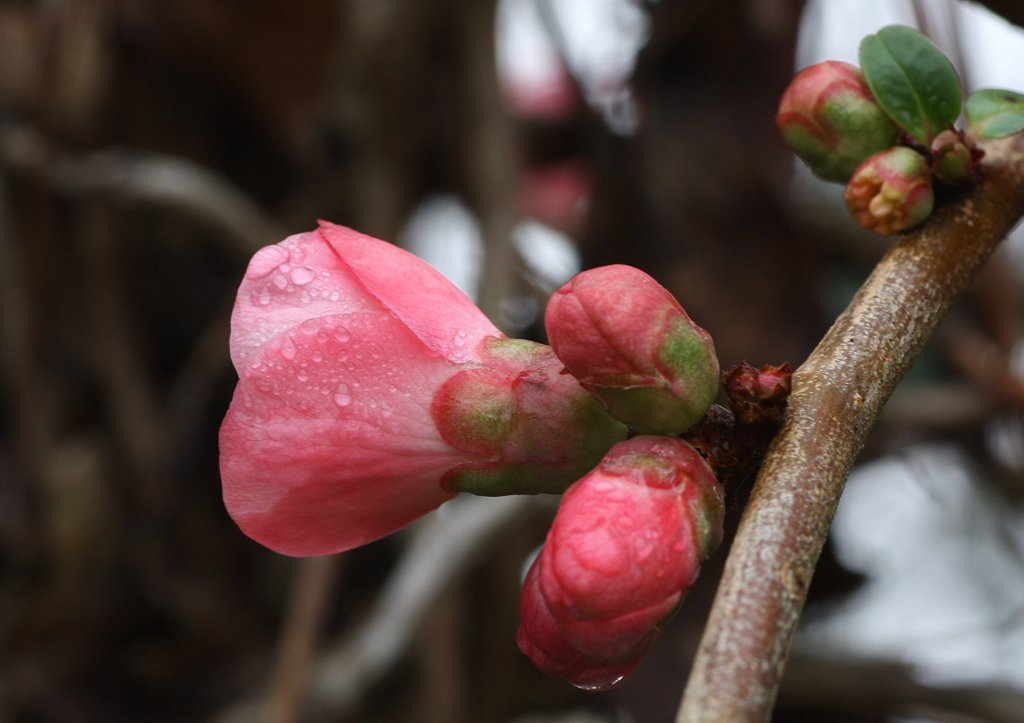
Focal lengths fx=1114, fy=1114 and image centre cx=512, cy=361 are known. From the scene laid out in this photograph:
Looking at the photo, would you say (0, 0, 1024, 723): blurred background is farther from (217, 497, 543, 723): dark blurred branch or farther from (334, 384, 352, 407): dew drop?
(334, 384, 352, 407): dew drop

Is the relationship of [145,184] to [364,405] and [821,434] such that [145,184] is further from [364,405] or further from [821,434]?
[821,434]

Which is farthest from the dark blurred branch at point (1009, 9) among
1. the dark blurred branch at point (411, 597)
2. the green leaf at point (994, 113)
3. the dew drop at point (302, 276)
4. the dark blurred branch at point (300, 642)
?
the dark blurred branch at point (300, 642)

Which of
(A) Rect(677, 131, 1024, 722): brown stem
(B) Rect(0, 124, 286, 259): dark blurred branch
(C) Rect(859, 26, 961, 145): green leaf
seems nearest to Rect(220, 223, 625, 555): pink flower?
(A) Rect(677, 131, 1024, 722): brown stem

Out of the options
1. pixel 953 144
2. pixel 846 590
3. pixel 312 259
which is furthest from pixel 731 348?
pixel 312 259

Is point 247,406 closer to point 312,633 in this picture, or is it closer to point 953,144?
point 953,144

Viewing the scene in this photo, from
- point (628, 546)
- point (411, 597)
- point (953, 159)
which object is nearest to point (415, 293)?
point (628, 546)
